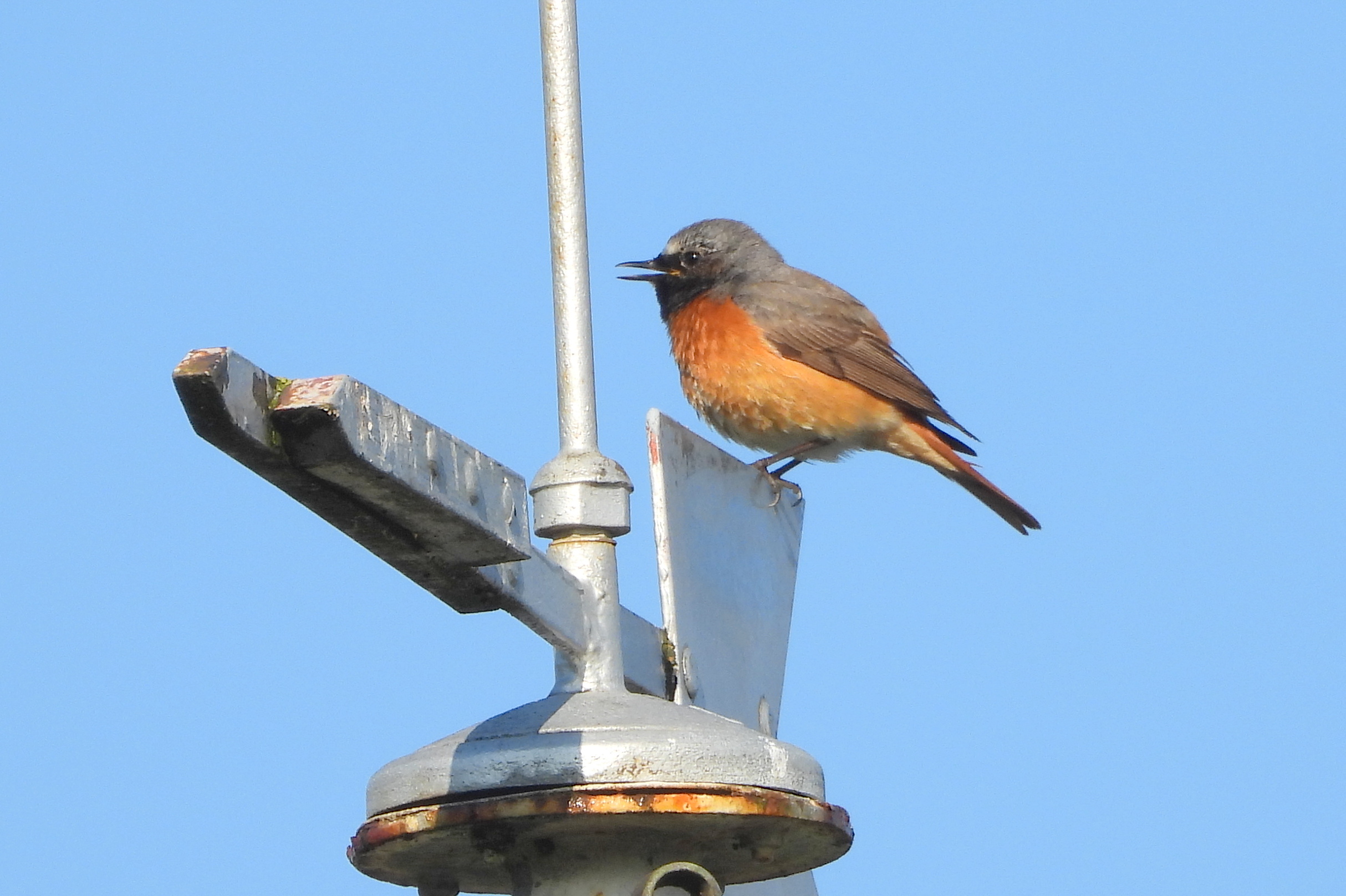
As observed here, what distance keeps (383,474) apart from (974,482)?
6608 millimetres

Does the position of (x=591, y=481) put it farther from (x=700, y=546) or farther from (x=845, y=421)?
(x=845, y=421)

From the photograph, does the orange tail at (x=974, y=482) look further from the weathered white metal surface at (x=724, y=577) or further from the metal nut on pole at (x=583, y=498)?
the metal nut on pole at (x=583, y=498)

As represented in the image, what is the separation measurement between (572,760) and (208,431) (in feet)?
2.79

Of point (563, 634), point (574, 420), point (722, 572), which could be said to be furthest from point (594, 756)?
point (722, 572)

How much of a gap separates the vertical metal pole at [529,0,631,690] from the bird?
14.5ft

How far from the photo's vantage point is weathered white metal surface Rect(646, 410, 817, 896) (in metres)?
3.46

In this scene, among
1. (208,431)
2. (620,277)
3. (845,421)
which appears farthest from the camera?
(620,277)

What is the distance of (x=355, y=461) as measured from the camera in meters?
2.10

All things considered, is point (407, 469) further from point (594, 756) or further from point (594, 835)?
point (594, 835)

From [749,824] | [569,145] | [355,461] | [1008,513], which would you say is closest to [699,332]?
[1008,513]

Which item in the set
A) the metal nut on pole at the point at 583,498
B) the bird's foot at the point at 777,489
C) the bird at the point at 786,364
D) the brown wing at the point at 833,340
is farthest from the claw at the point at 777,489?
the brown wing at the point at 833,340

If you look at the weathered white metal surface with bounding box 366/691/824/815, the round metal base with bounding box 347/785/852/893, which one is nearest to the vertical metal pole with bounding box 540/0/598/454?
the weathered white metal surface with bounding box 366/691/824/815

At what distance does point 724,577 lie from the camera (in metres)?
3.73

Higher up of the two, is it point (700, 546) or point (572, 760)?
point (700, 546)
